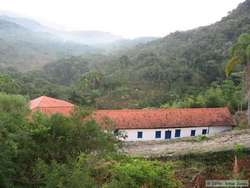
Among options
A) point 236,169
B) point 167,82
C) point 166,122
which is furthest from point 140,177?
point 167,82

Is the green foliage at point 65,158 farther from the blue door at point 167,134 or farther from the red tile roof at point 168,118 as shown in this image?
the blue door at point 167,134

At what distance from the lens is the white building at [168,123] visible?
2564 centimetres

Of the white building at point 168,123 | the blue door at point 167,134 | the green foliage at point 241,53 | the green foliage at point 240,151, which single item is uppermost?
the green foliage at point 241,53

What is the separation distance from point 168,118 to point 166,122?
401 millimetres

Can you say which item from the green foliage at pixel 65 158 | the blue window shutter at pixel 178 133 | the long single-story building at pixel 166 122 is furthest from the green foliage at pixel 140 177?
the blue window shutter at pixel 178 133

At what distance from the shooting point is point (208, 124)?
26516 mm

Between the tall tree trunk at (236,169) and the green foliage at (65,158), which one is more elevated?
the green foliage at (65,158)

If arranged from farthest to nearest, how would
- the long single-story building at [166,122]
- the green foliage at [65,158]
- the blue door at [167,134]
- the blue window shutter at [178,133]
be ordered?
the blue window shutter at [178,133], the blue door at [167,134], the long single-story building at [166,122], the green foliage at [65,158]

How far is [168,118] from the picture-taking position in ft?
85.8

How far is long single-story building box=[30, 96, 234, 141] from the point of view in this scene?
84.1 feet

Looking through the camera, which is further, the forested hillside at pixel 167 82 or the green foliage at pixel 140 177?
the forested hillside at pixel 167 82

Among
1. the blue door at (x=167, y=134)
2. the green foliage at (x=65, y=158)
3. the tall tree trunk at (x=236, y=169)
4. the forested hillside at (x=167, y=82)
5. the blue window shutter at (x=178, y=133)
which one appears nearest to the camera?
the green foliage at (x=65, y=158)

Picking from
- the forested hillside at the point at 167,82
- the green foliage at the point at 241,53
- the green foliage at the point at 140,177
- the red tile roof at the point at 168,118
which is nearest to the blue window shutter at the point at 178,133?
the red tile roof at the point at 168,118

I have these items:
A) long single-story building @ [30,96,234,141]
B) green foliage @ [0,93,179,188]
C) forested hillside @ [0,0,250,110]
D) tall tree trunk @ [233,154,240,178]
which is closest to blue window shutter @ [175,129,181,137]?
long single-story building @ [30,96,234,141]
